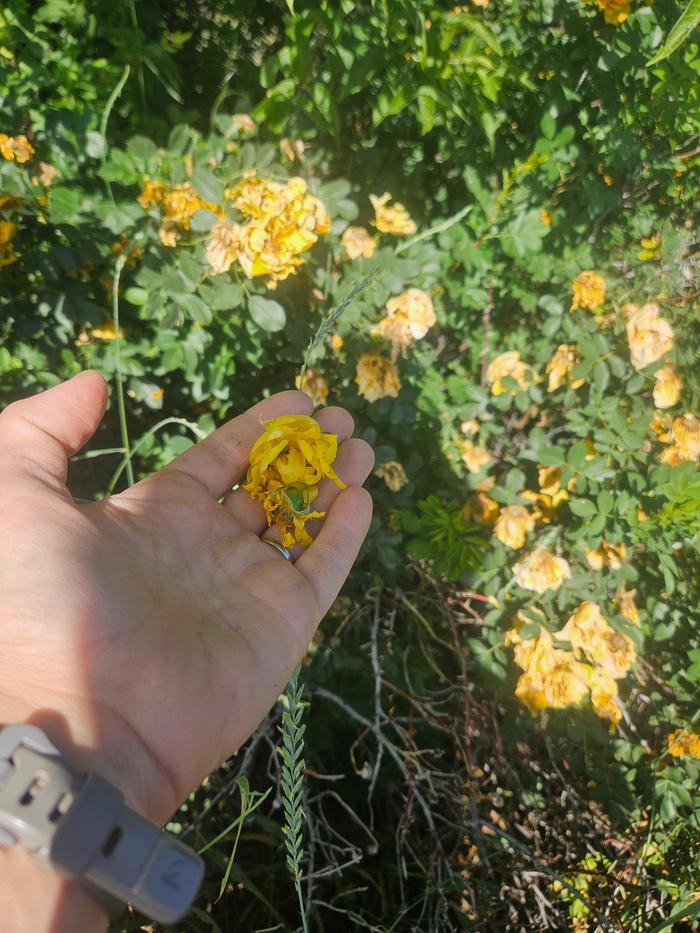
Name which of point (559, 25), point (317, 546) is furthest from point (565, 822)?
point (559, 25)

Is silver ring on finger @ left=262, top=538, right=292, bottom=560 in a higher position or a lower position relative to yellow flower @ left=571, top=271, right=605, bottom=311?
lower

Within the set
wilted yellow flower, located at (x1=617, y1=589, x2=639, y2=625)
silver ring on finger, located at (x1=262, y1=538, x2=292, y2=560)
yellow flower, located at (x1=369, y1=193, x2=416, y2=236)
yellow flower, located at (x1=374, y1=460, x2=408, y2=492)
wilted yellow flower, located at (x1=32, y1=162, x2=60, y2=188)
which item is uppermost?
wilted yellow flower, located at (x1=32, y1=162, x2=60, y2=188)

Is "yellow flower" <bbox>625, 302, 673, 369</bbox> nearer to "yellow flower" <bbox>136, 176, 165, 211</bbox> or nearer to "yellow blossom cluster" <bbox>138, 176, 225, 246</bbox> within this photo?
"yellow blossom cluster" <bbox>138, 176, 225, 246</bbox>

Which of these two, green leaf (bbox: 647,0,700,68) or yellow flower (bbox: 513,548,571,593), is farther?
yellow flower (bbox: 513,548,571,593)

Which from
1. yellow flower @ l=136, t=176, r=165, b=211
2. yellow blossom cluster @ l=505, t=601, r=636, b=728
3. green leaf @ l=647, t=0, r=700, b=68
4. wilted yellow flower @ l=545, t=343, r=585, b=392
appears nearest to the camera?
green leaf @ l=647, t=0, r=700, b=68

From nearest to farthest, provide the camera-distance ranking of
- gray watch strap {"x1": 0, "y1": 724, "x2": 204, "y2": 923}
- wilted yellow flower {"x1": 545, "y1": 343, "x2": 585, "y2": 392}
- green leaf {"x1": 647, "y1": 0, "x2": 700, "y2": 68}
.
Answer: green leaf {"x1": 647, "y1": 0, "x2": 700, "y2": 68}
gray watch strap {"x1": 0, "y1": 724, "x2": 204, "y2": 923}
wilted yellow flower {"x1": 545, "y1": 343, "x2": 585, "y2": 392}

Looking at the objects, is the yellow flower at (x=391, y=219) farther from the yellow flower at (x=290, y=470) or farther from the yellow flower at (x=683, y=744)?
the yellow flower at (x=683, y=744)

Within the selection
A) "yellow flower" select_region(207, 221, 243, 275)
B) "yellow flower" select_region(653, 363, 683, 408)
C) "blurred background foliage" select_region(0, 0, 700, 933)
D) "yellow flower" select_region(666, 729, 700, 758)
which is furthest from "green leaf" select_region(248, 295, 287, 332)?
"yellow flower" select_region(666, 729, 700, 758)

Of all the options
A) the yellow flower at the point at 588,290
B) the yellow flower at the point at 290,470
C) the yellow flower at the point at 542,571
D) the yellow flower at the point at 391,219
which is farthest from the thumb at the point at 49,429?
the yellow flower at the point at 588,290
